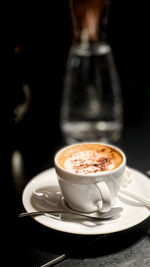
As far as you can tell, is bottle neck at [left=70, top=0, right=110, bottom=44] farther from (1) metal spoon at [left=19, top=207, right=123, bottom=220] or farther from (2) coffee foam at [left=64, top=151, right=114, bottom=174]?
(1) metal spoon at [left=19, top=207, right=123, bottom=220]

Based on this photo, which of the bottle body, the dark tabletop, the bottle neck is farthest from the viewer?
the bottle body

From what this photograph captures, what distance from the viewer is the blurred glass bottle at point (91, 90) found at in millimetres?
1046

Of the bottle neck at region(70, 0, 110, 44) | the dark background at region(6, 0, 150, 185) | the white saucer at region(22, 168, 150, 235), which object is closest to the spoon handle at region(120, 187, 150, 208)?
the white saucer at region(22, 168, 150, 235)

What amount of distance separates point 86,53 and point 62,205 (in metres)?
0.54

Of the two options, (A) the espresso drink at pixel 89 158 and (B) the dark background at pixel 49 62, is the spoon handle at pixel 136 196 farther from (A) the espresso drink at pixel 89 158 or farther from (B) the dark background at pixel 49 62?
(B) the dark background at pixel 49 62

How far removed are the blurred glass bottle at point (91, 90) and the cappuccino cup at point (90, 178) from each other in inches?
13.2

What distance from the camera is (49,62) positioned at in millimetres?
1245

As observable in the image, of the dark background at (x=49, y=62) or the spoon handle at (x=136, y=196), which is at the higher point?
the dark background at (x=49, y=62)

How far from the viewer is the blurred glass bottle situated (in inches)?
41.2

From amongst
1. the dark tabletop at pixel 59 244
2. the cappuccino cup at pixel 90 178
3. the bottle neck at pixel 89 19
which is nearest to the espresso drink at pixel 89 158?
the cappuccino cup at pixel 90 178

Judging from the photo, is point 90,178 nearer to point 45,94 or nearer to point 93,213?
point 93,213

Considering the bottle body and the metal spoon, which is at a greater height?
the bottle body

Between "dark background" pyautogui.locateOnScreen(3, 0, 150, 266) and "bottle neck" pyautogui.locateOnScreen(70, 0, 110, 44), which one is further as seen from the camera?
"bottle neck" pyautogui.locateOnScreen(70, 0, 110, 44)

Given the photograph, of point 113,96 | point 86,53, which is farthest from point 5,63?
point 113,96
